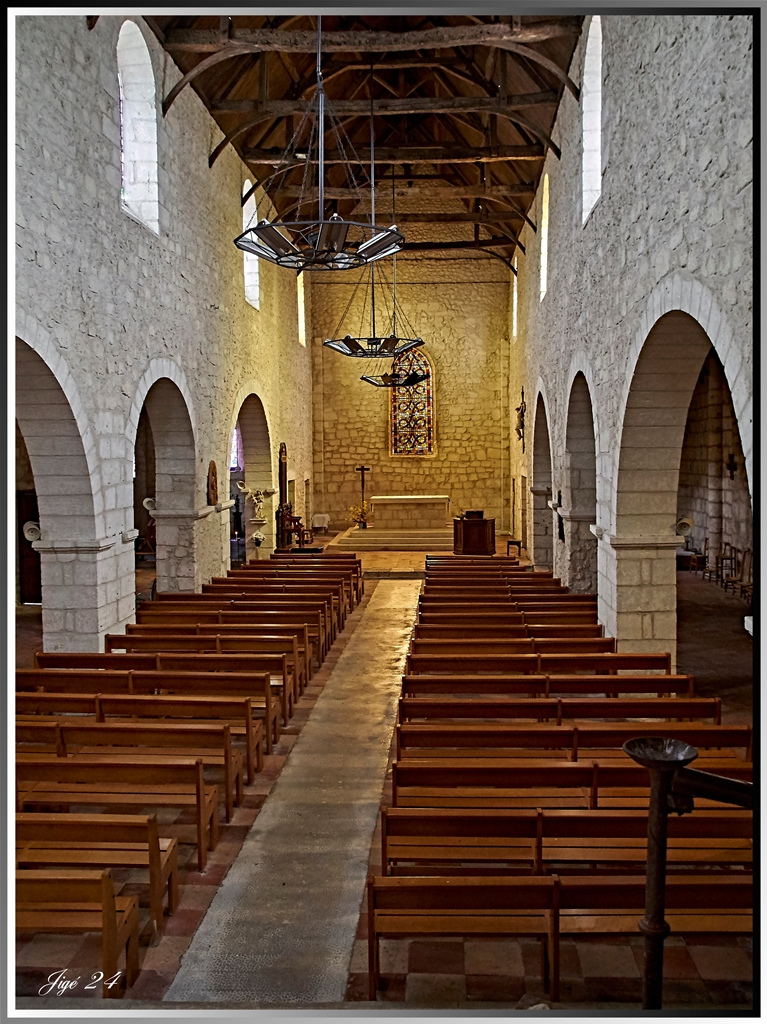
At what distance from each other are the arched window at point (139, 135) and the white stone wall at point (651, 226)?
4871 millimetres

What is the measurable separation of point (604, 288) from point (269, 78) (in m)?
7.50

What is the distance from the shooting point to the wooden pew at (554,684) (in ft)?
20.1

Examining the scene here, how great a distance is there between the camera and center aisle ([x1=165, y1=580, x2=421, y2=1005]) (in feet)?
12.2

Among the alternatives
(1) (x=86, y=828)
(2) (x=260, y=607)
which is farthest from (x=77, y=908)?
(2) (x=260, y=607)

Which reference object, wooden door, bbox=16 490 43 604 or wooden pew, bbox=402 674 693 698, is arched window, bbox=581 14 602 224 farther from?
wooden door, bbox=16 490 43 604

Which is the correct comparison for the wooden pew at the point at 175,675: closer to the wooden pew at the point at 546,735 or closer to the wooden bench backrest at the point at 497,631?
the wooden bench backrest at the point at 497,631

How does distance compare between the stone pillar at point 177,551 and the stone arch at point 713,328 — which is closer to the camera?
the stone arch at point 713,328

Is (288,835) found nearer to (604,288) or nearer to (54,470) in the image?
(54,470)

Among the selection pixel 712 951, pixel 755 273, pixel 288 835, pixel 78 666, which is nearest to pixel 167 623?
pixel 78 666

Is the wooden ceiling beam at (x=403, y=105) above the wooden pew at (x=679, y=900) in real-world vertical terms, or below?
above

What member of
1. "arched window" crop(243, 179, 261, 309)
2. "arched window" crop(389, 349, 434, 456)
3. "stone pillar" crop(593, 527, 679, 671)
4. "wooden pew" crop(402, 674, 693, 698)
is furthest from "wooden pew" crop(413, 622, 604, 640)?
"arched window" crop(389, 349, 434, 456)

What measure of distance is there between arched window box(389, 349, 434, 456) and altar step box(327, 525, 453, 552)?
374cm

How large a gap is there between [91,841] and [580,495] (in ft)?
27.7

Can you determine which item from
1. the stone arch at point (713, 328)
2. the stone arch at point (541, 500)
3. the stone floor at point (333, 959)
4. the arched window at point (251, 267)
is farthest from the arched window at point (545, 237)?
the stone floor at point (333, 959)
